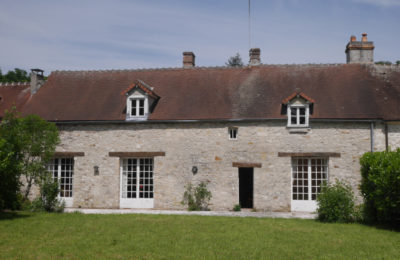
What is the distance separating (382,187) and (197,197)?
720 centimetres

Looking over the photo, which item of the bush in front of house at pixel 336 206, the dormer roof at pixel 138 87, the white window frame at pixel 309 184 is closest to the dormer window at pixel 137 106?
the dormer roof at pixel 138 87

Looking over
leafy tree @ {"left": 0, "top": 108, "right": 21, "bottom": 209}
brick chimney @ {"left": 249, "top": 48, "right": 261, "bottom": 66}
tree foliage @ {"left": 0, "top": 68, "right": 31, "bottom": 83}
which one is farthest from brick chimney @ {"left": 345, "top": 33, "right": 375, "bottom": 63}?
tree foliage @ {"left": 0, "top": 68, "right": 31, "bottom": 83}

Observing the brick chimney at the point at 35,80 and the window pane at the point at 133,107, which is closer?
the window pane at the point at 133,107

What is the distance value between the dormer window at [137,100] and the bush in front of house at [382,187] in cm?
932

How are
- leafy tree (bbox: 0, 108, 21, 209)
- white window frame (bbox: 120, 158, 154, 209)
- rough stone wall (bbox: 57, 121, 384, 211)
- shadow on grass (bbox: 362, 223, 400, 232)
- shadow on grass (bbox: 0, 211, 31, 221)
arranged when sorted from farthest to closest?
white window frame (bbox: 120, 158, 154, 209), rough stone wall (bbox: 57, 121, 384, 211), shadow on grass (bbox: 0, 211, 31, 221), leafy tree (bbox: 0, 108, 21, 209), shadow on grass (bbox: 362, 223, 400, 232)

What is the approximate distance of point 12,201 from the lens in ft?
44.4

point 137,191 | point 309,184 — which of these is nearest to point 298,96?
point 309,184

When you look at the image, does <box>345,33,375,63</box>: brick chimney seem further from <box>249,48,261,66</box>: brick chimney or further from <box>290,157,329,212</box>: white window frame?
<box>290,157,329,212</box>: white window frame

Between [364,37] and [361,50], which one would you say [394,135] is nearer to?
[361,50]

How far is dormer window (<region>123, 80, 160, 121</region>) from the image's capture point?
16438 millimetres

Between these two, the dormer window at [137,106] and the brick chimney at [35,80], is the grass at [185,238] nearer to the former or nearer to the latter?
the dormer window at [137,106]

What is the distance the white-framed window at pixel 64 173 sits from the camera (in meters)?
16.6

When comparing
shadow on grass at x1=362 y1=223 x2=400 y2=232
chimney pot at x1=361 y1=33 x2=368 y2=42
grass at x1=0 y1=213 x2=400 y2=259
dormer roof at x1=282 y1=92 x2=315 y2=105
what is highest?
chimney pot at x1=361 y1=33 x2=368 y2=42

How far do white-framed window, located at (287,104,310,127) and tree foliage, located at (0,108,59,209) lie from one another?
386 inches
